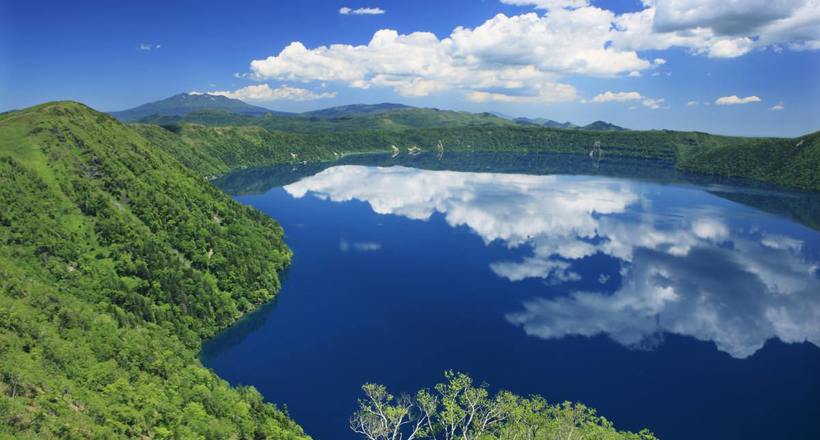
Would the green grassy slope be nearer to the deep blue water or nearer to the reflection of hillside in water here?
the deep blue water

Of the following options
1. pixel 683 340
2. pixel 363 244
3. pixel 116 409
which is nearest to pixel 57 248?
pixel 116 409

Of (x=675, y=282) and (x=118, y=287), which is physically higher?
(x=118, y=287)

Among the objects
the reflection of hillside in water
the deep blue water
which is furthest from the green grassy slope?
the reflection of hillside in water

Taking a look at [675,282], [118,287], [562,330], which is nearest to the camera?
[118,287]

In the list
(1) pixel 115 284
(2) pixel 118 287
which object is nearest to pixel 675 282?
(2) pixel 118 287

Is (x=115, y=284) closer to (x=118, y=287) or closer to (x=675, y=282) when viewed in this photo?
(x=118, y=287)

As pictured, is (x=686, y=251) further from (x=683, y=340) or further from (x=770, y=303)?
(x=683, y=340)
